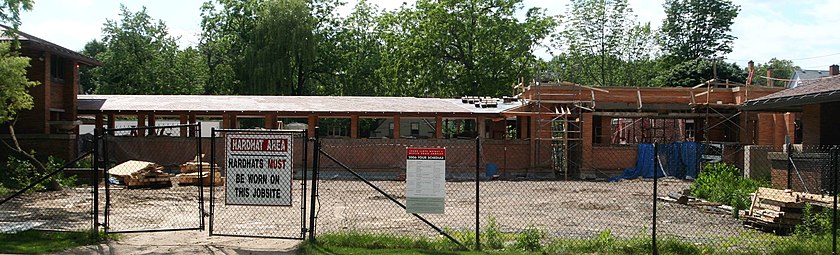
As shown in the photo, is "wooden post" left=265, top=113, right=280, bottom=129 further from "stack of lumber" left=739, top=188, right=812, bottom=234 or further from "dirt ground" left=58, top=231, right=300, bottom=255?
"stack of lumber" left=739, top=188, right=812, bottom=234

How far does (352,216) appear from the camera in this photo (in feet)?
55.9

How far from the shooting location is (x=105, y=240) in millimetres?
11922

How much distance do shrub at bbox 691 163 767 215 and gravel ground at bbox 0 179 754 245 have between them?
65 centimetres

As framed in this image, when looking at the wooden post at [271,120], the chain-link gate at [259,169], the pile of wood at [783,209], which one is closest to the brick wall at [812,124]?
the pile of wood at [783,209]

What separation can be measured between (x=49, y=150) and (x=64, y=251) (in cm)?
1895

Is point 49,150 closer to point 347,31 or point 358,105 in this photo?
point 358,105

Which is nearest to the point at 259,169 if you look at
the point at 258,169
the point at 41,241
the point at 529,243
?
the point at 258,169

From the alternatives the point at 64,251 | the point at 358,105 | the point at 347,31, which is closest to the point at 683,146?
the point at 358,105

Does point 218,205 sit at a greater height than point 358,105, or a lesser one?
lesser

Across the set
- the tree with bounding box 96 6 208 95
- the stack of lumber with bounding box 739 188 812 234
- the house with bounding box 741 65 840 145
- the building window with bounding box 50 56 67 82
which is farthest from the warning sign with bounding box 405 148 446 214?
the tree with bounding box 96 6 208 95

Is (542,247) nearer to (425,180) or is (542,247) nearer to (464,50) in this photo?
(425,180)

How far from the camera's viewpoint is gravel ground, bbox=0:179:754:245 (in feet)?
47.8

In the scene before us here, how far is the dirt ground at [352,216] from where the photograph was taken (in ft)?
43.3

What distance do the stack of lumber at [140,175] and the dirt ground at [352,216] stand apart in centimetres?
65
